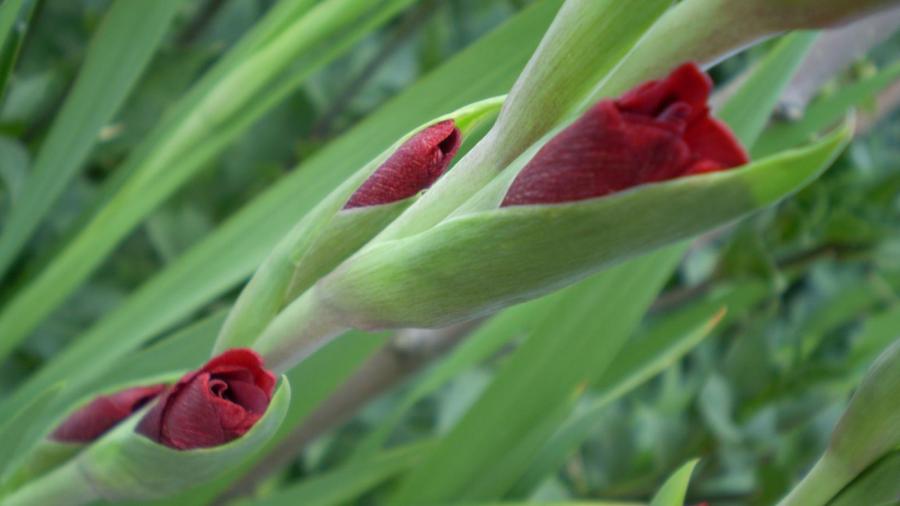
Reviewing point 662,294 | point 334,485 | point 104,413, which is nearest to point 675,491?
point 104,413

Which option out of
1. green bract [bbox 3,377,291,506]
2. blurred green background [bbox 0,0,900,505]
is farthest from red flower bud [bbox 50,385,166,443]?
blurred green background [bbox 0,0,900,505]

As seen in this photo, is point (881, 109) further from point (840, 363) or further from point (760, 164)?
point (760, 164)

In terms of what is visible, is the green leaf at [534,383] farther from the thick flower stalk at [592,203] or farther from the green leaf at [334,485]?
the thick flower stalk at [592,203]

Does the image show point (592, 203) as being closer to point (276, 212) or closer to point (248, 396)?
point (248, 396)

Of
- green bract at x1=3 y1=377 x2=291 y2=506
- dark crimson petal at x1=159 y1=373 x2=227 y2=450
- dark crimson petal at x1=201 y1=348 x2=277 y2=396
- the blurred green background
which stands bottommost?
the blurred green background

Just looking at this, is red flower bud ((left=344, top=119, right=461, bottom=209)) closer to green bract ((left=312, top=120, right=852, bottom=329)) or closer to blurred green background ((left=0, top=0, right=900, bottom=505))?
green bract ((left=312, top=120, right=852, bottom=329))

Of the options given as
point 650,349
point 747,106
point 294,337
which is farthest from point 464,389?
point 294,337

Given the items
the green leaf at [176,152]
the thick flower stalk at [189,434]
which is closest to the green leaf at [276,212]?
the green leaf at [176,152]
